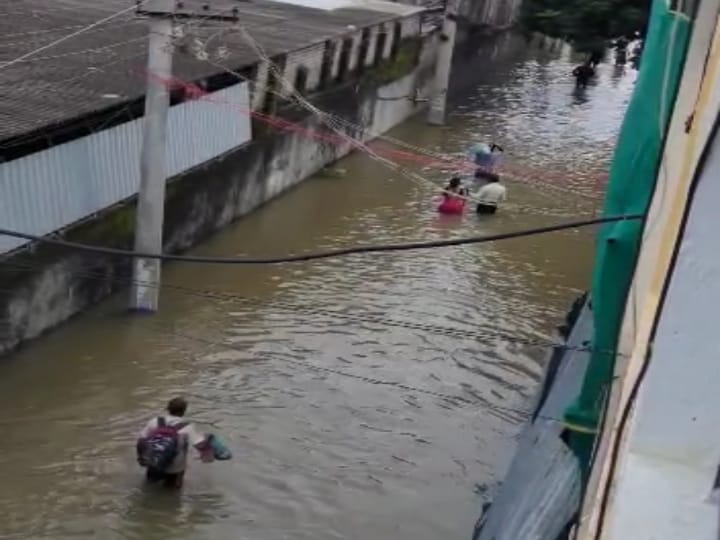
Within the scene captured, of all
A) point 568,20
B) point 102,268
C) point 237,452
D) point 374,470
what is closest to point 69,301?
point 102,268

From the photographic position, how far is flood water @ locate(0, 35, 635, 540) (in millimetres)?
10445

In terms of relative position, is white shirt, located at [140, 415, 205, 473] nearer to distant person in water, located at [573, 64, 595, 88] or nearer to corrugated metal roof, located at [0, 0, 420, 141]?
corrugated metal roof, located at [0, 0, 420, 141]

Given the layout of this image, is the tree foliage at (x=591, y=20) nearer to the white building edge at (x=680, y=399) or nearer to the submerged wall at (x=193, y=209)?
the submerged wall at (x=193, y=209)

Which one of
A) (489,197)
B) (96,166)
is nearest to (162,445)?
(96,166)

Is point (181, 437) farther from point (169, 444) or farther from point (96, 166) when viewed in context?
point (96, 166)

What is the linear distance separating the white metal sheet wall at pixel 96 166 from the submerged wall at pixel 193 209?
19 centimetres

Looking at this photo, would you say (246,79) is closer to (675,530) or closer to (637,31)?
(637,31)

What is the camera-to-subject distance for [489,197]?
20625mm

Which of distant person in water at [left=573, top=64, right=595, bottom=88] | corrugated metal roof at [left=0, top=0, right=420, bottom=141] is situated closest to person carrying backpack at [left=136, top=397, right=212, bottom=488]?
corrugated metal roof at [left=0, top=0, right=420, bottom=141]

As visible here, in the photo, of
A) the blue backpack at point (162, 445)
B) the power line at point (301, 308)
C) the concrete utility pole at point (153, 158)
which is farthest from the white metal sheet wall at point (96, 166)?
the blue backpack at point (162, 445)

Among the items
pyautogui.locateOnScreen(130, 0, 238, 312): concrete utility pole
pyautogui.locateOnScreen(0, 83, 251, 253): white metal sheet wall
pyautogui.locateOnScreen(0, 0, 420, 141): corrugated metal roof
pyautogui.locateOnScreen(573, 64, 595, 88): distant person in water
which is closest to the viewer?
pyautogui.locateOnScreen(0, 83, 251, 253): white metal sheet wall

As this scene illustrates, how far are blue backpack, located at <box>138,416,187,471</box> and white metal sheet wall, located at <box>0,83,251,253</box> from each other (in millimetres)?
3475

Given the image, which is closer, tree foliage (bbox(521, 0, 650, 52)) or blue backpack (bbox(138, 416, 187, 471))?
blue backpack (bbox(138, 416, 187, 471))

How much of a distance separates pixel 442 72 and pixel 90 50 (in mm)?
12881
